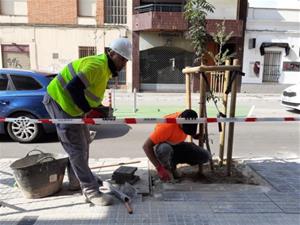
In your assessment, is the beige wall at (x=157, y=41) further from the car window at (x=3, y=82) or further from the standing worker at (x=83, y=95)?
the standing worker at (x=83, y=95)

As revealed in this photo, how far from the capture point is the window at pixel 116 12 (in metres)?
19.8

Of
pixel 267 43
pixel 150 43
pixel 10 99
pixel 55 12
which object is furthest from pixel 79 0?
pixel 10 99

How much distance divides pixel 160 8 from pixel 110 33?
3.33 metres

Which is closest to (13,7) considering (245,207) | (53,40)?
(53,40)

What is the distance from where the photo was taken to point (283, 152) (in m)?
6.74

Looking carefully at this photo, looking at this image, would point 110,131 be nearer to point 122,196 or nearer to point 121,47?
point 122,196

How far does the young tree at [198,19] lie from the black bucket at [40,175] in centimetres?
251

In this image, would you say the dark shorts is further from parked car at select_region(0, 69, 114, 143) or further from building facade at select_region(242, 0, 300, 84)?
building facade at select_region(242, 0, 300, 84)

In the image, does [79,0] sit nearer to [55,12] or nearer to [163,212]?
[55,12]

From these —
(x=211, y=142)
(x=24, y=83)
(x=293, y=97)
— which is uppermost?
(x=24, y=83)

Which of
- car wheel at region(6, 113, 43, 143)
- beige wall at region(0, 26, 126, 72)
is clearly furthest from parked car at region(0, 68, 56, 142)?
beige wall at region(0, 26, 126, 72)

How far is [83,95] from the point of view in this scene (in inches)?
137

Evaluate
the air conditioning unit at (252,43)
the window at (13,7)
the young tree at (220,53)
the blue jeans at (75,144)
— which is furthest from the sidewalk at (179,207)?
the window at (13,7)

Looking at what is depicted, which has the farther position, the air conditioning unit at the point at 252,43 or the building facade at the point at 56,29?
the air conditioning unit at the point at 252,43
